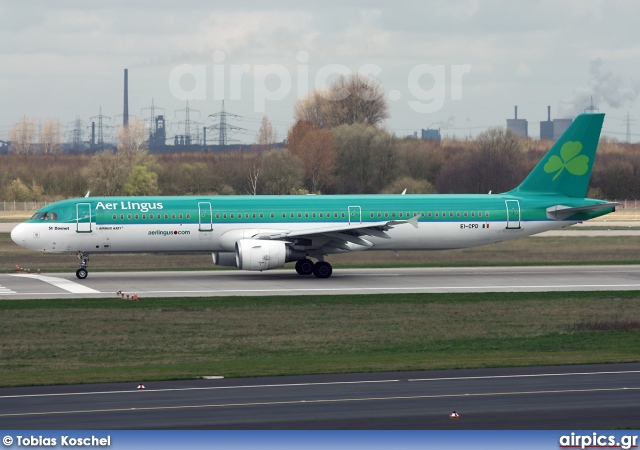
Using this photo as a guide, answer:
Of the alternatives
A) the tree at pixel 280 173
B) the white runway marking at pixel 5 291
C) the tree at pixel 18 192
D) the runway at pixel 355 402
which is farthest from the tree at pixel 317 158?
the runway at pixel 355 402

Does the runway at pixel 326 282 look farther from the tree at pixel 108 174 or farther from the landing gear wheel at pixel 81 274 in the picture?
the tree at pixel 108 174

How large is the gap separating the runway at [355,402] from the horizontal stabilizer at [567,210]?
22.3 m

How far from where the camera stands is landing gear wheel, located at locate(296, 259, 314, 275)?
140 feet

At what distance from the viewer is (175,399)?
712 inches

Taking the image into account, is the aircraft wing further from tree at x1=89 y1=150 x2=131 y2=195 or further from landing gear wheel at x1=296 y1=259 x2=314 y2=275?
tree at x1=89 y1=150 x2=131 y2=195

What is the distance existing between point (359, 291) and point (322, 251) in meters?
5.22

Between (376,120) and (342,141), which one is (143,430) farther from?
(376,120)

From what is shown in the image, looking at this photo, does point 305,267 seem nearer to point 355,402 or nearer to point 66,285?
point 66,285

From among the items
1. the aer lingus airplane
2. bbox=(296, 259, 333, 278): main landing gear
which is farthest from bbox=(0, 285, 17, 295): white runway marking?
bbox=(296, 259, 333, 278): main landing gear

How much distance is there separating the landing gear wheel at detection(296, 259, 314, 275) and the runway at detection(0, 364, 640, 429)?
21.9 metres

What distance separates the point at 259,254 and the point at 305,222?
3506mm

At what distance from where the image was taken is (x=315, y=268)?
1668 inches

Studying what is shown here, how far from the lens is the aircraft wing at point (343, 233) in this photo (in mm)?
39906

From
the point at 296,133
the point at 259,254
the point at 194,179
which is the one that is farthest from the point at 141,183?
the point at 259,254
